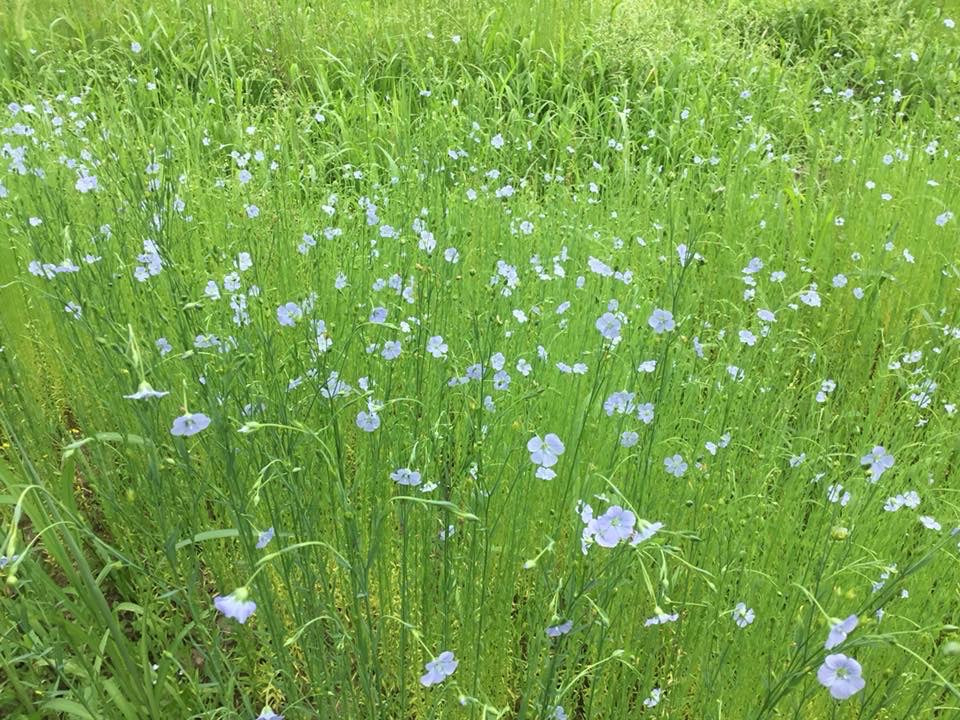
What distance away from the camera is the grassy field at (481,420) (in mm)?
1496

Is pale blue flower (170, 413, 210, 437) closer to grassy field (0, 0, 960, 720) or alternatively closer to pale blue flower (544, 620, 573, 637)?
grassy field (0, 0, 960, 720)

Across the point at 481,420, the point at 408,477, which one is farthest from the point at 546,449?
the point at 408,477

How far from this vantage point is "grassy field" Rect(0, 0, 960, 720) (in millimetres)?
1496

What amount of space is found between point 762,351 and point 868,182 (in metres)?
1.36

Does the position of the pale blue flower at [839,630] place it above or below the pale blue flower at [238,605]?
below

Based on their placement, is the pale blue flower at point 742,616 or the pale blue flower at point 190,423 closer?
the pale blue flower at point 190,423

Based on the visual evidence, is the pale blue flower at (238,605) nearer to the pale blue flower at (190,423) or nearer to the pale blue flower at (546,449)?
the pale blue flower at (190,423)

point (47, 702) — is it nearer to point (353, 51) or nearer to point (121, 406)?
point (121, 406)

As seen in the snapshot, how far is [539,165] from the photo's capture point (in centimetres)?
408

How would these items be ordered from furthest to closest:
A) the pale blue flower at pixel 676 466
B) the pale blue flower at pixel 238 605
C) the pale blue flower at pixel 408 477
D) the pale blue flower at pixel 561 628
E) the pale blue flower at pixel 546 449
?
the pale blue flower at pixel 676 466 < the pale blue flower at pixel 546 449 < the pale blue flower at pixel 408 477 < the pale blue flower at pixel 561 628 < the pale blue flower at pixel 238 605

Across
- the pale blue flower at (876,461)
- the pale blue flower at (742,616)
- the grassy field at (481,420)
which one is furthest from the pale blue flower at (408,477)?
the pale blue flower at (876,461)

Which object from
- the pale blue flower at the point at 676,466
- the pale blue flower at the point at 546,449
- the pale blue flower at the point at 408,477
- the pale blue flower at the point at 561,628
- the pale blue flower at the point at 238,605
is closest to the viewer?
the pale blue flower at the point at 238,605

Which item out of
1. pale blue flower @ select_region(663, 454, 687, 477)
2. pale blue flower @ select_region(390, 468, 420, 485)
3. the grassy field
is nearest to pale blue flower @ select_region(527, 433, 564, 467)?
the grassy field

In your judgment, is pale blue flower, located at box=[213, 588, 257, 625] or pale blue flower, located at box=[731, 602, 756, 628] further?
pale blue flower, located at box=[731, 602, 756, 628]
